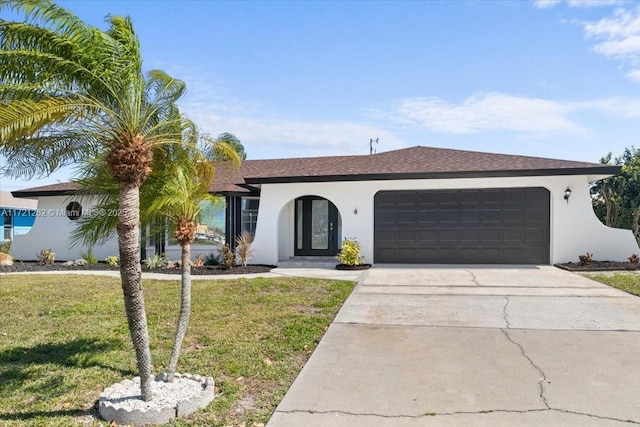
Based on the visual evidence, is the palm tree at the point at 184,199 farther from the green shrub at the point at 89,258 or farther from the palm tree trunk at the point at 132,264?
the green shrub at the point at 89,258

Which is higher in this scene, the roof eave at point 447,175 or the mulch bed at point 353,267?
the roof eave at point 447,175

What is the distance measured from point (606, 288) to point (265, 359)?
822 centimetres

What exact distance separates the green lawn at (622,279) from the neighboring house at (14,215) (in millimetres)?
30271

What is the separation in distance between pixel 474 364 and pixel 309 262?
9.98 meters

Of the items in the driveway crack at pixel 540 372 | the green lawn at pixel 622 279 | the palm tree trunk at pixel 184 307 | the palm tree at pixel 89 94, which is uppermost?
the palm tree at pixel 89 94

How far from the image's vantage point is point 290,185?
45.7 feet

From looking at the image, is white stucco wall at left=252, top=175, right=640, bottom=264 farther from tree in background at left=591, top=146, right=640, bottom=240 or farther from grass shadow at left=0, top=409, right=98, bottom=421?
grass shadow at left=0, top=409, right=98, bottom=421

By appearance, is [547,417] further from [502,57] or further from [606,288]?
[502,57]

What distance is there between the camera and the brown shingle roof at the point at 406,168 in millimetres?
12203

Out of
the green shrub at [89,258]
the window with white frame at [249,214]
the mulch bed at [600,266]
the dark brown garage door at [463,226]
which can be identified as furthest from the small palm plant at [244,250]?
the mulch bed at [600,266]

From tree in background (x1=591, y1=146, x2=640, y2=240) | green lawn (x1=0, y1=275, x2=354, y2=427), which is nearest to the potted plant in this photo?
green lawn (x1=0, y1=275, x2=354, y2=427)

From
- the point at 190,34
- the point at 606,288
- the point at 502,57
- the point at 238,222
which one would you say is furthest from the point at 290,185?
the point at 606,288

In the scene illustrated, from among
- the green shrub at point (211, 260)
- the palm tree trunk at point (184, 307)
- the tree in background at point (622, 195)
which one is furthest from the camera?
the tree in background at point (622, 195)

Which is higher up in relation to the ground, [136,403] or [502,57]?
[502,57]
